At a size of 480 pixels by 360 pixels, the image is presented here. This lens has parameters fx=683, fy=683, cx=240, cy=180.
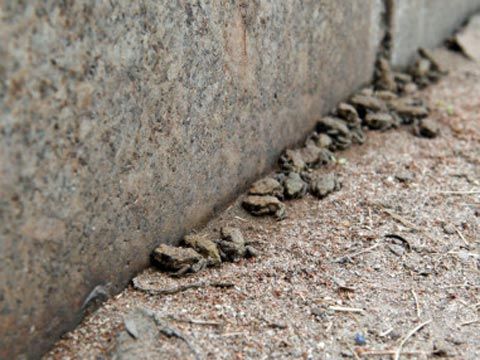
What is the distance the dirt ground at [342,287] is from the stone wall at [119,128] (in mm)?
154

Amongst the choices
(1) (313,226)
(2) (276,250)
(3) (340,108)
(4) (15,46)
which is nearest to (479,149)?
(3) (340,108)

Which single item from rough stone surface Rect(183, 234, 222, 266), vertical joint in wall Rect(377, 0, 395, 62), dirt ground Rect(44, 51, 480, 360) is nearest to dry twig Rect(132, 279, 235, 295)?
dirt ground Rect(44, 51, 480, 360)

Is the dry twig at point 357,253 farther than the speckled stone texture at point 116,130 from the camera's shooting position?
Yes

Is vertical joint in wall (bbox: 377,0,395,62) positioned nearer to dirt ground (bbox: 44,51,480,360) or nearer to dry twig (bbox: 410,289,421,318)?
dirt ground (bbox: 44,51,480,360)

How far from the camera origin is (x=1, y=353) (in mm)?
1714

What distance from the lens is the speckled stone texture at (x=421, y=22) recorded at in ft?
12.2

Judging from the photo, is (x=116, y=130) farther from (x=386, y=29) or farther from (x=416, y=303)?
(x=386, y=29)

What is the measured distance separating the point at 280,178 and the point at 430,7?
199cm

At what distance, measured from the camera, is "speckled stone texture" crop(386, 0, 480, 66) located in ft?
12.2

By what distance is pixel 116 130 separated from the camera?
1941mm

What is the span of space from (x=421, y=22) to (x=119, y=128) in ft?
8.76

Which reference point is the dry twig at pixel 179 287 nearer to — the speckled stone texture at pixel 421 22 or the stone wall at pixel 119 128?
→ the stone wall at pixel 119 128

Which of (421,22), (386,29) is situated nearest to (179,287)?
(386,29)

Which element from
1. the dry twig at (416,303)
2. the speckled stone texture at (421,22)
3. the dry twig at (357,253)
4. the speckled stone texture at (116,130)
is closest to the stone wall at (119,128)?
the speckled stone texture at (116,130)
